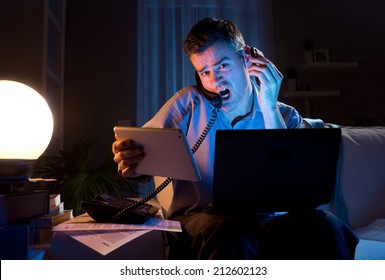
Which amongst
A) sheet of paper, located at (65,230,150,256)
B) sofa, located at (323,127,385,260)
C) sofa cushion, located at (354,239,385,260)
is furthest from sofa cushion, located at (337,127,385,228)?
sheet of paper, located at (65,230,150,256)

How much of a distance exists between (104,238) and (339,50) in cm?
295

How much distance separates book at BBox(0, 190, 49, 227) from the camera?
0.79 m

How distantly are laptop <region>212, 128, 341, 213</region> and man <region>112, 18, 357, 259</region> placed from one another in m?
0.05

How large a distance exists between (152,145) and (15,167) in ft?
1.21

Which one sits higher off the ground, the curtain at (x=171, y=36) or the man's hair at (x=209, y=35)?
the curtain at (x=171, y=36)

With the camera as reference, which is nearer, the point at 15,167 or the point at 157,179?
the point at 15,167

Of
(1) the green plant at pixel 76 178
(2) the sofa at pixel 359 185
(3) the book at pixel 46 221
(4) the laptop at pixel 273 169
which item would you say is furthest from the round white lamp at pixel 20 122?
(2) the sofa at pixel 359 185

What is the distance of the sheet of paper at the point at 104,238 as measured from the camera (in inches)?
28.4

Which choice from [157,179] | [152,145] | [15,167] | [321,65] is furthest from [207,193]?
[321,65]

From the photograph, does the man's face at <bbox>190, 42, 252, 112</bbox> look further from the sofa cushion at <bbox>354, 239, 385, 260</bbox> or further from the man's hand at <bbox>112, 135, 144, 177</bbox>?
the sofa cushion at <bbox>354, 239, 385, 260</bbox>

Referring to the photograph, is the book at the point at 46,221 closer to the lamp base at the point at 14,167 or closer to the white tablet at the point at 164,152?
the lamp base at the point at 14,167

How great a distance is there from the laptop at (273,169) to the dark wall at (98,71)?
206 centimetres
